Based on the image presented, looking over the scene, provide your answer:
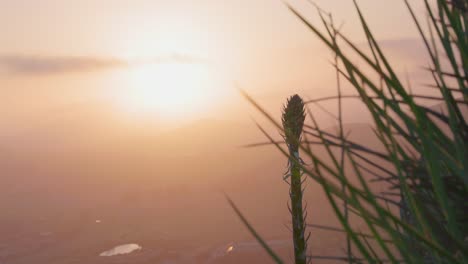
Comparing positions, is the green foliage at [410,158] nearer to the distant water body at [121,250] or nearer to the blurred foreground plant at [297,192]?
the blurred foreground plant at [297,192]

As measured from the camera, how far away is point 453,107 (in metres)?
1.45

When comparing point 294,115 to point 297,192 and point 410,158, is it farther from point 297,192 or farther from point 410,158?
point 410,158

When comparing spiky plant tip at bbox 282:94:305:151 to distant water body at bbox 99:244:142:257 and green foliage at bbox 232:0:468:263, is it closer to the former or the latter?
green foliage at bbox 232:0:468:263

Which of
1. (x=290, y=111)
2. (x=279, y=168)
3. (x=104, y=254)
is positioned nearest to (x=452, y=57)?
(x=290, y=111)

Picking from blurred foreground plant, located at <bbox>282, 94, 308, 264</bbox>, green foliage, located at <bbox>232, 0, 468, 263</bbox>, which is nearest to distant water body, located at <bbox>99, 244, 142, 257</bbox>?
blurred foreground plant, located at <bbox>282, 94, 308, 264</bbox>

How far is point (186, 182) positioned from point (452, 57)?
631 feet

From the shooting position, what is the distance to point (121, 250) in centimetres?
12094

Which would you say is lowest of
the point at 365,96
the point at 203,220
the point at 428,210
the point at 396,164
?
the point at 203,220

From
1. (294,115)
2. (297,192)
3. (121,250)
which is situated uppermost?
(294,115)

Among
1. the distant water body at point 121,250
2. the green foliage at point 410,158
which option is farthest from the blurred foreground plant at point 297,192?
the distant water body at point 121,250

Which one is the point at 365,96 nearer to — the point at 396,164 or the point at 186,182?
the point at 396,164

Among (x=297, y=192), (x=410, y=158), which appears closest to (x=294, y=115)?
(x=297, y=192)

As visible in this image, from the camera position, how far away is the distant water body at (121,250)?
116m

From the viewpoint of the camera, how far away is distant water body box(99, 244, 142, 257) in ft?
379
